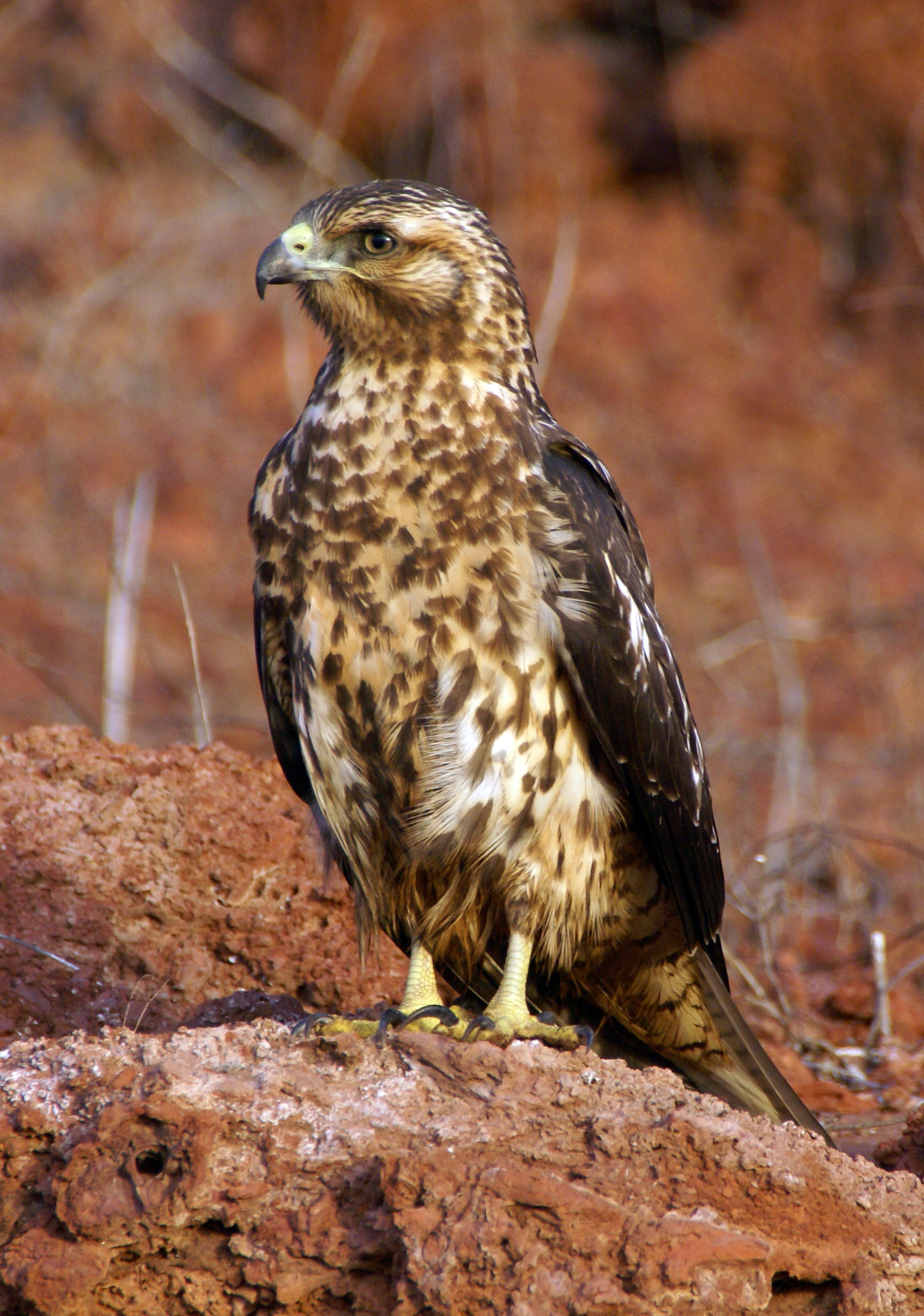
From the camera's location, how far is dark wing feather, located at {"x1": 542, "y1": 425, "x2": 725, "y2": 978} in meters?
3.38

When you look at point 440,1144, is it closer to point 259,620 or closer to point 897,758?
point 259,620

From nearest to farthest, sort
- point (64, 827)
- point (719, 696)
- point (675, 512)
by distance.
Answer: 1. point (64, 827)
2. point (719, 696)
3. point (675, 512)

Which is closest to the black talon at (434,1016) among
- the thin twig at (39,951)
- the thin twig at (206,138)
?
the thin twig at (39,951)

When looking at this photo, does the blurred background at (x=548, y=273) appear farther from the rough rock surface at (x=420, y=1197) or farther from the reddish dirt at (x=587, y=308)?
the rough rock surface at (x=420, y=1197)

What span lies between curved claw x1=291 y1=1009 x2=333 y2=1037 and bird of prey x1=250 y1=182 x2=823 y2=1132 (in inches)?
5.8

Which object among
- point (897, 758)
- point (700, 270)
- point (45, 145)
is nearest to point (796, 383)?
point (700, 270)

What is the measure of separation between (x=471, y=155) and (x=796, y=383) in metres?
3.48

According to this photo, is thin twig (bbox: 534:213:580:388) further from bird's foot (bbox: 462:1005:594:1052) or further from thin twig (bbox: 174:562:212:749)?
bird's foot (bbox: 462:1005:594:1052)

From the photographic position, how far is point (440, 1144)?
2490 mm

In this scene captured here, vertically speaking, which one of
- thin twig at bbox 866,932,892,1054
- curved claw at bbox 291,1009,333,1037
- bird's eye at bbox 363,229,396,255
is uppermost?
bird's eye at bbox 363,229,396,255

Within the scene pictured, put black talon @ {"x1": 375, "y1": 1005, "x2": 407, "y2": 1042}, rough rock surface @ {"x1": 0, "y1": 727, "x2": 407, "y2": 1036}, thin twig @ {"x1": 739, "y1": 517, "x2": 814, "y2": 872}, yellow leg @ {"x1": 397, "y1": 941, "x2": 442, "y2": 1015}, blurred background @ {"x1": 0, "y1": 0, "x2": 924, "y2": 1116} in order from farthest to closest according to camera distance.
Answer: blurred background @ {"x1": 0, "y1": 0, "x2": 924, "y2": 1116} → thin twig @ {"x1": 739, "y1": 517, "x2": 814, "y2": 872} → rough rock surface @ {"x1": 0, "y1": 727, "x2": 407, "y2": 1036} → yellow leg @ {"x1": 397, "y1": 941, "x2": 442, "y2": 1015} → black talon @ {"x1": 375, "y1": 1005, "x2": 407, "y2": 1042}

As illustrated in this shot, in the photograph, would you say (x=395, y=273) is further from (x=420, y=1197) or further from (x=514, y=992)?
(x=420, y=1197)

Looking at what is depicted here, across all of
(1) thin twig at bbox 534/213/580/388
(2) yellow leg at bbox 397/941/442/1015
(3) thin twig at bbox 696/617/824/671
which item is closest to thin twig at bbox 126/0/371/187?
(1) thin twig at bbox 534/213/580/388

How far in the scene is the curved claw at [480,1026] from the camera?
10.2ft
